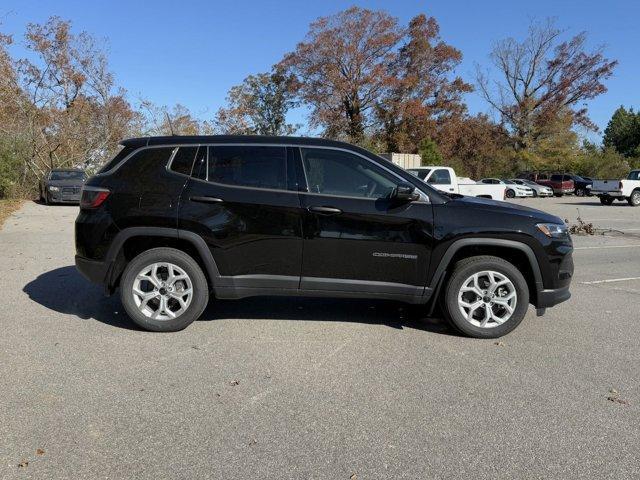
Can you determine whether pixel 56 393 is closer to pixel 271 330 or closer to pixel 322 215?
pixel 271 330

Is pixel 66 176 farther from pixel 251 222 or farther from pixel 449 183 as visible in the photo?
pixel 251 222

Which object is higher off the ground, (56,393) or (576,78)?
(576,78)

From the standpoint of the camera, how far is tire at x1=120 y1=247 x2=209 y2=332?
16.5ft

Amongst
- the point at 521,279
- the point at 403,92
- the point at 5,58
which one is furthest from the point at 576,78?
the point at 521,279

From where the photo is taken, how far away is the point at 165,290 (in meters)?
5.07

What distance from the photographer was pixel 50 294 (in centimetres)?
651

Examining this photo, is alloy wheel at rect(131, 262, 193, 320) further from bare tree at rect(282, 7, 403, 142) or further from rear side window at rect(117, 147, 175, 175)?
bare tree at rect(282, 7, 403, 142)

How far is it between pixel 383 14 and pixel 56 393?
38798mm

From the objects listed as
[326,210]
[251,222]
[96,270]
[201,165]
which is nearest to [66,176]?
[96,270]

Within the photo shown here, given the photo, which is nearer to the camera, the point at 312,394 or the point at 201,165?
the point at 312,394

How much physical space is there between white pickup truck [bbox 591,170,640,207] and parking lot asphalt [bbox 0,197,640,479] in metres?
25.5

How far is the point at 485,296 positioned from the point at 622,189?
27400 mm

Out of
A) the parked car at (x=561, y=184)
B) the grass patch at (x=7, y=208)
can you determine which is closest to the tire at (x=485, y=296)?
the grass patch at (x=7, y=208)

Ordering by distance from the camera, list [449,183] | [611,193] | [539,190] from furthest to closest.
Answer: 1. [539,190]
2. [611,193]
3. [449,183]
